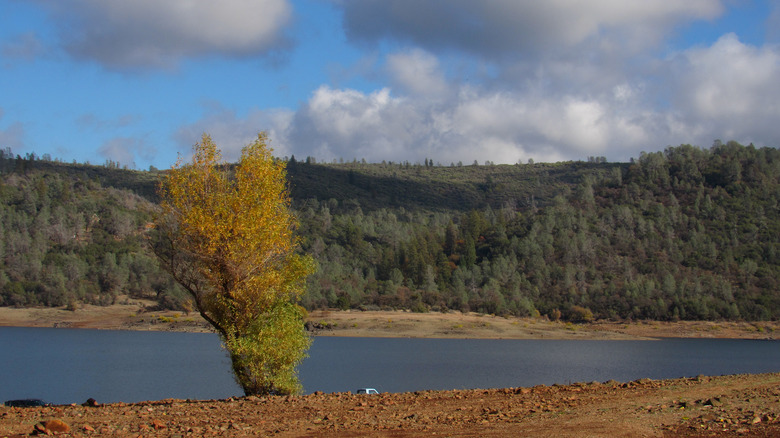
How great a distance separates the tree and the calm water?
35.0ft

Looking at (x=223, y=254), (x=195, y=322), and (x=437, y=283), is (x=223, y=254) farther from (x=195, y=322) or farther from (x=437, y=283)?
(x=437, y=283)

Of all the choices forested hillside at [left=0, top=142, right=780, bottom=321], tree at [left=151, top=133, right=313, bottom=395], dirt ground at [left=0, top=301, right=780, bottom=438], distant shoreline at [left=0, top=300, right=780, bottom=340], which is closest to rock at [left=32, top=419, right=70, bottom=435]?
dirt ground at [left=0, top=301, right=780, bottom=438]

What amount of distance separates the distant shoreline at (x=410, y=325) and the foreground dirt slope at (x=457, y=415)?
3576 inches

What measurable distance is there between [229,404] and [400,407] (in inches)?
169

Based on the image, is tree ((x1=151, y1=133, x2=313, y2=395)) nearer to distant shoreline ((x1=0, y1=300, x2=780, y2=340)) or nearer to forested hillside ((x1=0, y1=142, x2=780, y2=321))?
forested hillside ((x1=0, y1=142, x2=780, y2=321))

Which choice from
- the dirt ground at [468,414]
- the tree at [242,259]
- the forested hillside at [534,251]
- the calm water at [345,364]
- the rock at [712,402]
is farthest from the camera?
the forested hillside at [534,251]

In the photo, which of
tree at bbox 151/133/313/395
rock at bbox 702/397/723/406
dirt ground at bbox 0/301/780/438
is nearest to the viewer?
dirt ground at bbox 0/301/780/438

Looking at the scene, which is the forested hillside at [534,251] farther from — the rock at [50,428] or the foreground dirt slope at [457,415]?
the rock at [50,428]

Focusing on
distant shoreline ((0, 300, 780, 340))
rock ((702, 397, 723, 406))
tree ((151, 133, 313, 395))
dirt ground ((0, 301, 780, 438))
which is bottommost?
distant shoreline ((0, 300, 780, 340))

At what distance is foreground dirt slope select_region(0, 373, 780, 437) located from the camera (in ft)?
42.7

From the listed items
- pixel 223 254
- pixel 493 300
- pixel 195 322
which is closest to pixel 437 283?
pixel 493 300

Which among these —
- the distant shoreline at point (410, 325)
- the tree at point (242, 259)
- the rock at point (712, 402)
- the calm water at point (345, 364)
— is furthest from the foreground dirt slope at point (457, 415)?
the distant shoreline at point (410, 325)

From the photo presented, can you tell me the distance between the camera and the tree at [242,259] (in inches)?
768

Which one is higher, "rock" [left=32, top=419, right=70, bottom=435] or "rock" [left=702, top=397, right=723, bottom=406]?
"rock" [left=702, top=397, right=723, bottom=406]
